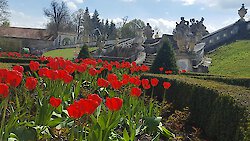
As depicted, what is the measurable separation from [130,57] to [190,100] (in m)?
17.3

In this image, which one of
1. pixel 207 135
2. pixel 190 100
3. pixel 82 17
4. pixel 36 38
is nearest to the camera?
pixel 207 135

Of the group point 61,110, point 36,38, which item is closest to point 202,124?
point 61,110

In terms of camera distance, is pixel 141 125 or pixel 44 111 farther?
pixel 141 125

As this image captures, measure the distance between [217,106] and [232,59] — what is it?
70.3 ft

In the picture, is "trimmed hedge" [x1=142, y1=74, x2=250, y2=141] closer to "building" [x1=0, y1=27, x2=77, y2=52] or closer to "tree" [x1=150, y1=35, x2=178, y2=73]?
"tree" [x1=150, y1=35, x2=178, y2=73]

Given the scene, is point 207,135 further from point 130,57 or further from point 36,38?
point 36,38

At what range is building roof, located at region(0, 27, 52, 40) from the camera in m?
67.0

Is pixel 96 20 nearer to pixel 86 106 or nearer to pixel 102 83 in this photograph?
pixel 102 83

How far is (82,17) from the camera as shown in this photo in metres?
81.2

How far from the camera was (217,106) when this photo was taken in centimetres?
600

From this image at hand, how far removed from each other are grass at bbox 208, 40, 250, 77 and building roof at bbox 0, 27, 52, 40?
143 feet

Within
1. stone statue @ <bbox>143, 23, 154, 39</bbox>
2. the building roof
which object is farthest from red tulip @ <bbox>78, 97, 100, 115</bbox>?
the building roof

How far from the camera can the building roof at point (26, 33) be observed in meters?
67.0

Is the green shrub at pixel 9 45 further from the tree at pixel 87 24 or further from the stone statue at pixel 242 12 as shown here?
the stone statue at pixel 242 12
